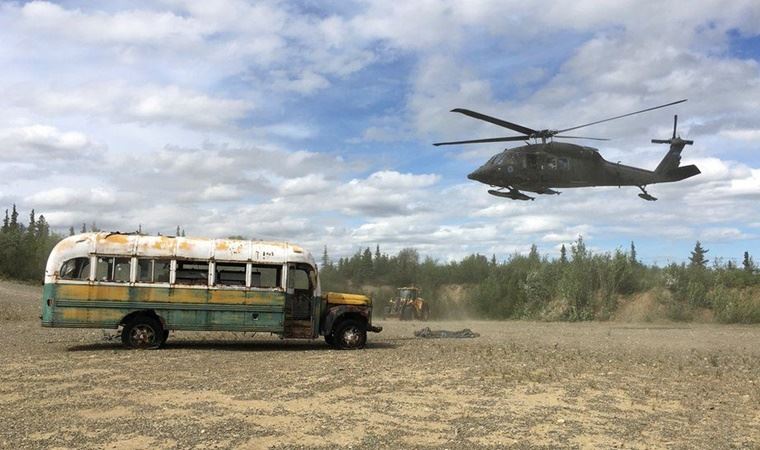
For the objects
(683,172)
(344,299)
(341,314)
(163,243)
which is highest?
(683,172)

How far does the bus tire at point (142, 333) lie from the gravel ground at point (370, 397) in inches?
15.3

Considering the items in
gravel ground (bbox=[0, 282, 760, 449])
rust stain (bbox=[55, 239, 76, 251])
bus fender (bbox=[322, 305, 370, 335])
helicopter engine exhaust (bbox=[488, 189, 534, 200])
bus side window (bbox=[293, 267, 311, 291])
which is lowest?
gravel ground (bbox=[0, 282, 760, 449])

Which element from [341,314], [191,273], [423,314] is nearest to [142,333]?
[191,273]

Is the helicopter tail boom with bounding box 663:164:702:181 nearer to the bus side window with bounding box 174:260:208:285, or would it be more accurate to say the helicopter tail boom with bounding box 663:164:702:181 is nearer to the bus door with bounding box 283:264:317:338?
the bus door with bounding box 283:264:317:338

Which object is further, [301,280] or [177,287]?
[301,280]

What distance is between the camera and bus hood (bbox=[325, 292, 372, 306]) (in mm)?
17150

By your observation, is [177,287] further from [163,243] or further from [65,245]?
[65,245]

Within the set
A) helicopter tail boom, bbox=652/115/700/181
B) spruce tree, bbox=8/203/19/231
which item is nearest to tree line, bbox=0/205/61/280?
spruce tree, bbox=8/203/19/231

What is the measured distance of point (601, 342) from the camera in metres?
20.9

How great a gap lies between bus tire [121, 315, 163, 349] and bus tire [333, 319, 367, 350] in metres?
4.44

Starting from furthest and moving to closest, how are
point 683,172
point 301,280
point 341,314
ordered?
point 683,172 → point 341,314 → point 301,280

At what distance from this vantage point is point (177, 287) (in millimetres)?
15867

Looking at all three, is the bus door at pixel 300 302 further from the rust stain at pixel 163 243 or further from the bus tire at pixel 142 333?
the bus tire at pixel 142 333

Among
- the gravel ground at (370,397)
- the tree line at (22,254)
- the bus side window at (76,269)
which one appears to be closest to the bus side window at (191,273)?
the gravel ground at (370,397)
